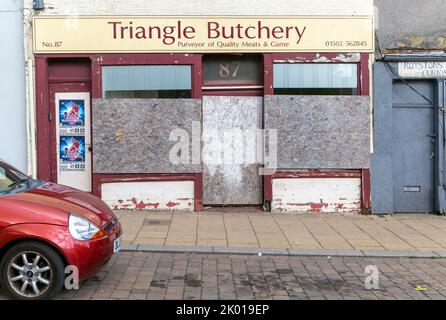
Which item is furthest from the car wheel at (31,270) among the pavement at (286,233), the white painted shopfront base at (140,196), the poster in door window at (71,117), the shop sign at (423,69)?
the shop sign at (423,69)

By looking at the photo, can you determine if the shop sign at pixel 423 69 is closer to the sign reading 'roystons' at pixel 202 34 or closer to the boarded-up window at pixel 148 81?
the sign reading 'roystons' at pixel 202 34

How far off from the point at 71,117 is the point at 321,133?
491 cm

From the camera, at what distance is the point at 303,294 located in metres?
5.82

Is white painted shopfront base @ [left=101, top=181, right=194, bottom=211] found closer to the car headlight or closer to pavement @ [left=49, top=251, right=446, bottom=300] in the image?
pavement @ [left=49, top=251, right=446, bottom=300]

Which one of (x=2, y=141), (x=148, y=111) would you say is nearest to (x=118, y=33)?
(x=148, y=111)

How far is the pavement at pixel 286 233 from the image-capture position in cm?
778

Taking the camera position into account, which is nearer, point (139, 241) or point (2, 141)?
point (139, 241)

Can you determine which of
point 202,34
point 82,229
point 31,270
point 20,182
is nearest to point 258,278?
point 82,229

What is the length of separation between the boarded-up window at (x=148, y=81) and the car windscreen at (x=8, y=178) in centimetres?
419

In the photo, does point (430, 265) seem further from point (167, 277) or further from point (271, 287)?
point (167, 277)

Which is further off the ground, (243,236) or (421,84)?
(421,84)

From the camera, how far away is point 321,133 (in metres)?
10.5

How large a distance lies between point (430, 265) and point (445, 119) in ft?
14.4

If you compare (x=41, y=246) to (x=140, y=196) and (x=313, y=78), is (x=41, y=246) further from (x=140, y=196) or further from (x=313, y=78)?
(x=313, y=78)
